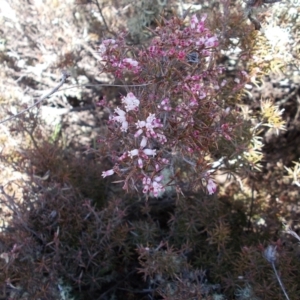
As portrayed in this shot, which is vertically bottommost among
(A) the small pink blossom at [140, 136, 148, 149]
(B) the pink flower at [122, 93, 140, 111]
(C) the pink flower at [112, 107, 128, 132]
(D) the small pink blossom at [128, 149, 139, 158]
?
(D) the small pink blossom at [128, 149, 139, 158]

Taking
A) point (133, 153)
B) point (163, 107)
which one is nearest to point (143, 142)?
point (133, 153)

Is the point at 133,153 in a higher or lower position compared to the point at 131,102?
lower

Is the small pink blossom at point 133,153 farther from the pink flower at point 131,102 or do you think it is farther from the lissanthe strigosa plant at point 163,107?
the pink flower at point 131,102

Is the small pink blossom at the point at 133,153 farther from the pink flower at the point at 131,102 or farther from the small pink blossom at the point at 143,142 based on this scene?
the pink flower at the point at 131,102

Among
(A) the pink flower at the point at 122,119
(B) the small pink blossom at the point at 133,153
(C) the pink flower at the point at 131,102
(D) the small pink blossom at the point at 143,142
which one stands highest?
(C) the pink flower at the point at 131,102

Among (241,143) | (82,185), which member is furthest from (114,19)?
(241,143)

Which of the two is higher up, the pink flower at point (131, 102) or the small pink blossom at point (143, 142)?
the pink flower at point (131, 102)

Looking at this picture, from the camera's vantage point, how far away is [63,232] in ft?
7.27

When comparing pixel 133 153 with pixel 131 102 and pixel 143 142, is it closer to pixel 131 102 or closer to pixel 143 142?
pixel 143 142

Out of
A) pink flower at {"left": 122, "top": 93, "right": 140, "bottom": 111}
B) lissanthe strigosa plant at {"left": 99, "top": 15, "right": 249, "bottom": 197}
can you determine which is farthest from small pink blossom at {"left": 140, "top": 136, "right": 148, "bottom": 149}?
pink flower at {"left": 122, "top": 93, "right": 140, "bottom": 111}

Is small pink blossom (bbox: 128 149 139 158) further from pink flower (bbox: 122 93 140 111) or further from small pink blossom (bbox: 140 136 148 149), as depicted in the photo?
pink flower (bbox: 122 93 140 111)

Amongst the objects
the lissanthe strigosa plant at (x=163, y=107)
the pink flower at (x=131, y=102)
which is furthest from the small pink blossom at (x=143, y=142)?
the pink flower at (x=131, y=102)

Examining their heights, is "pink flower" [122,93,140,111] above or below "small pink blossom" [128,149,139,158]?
above

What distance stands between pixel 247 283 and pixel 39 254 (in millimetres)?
1004
